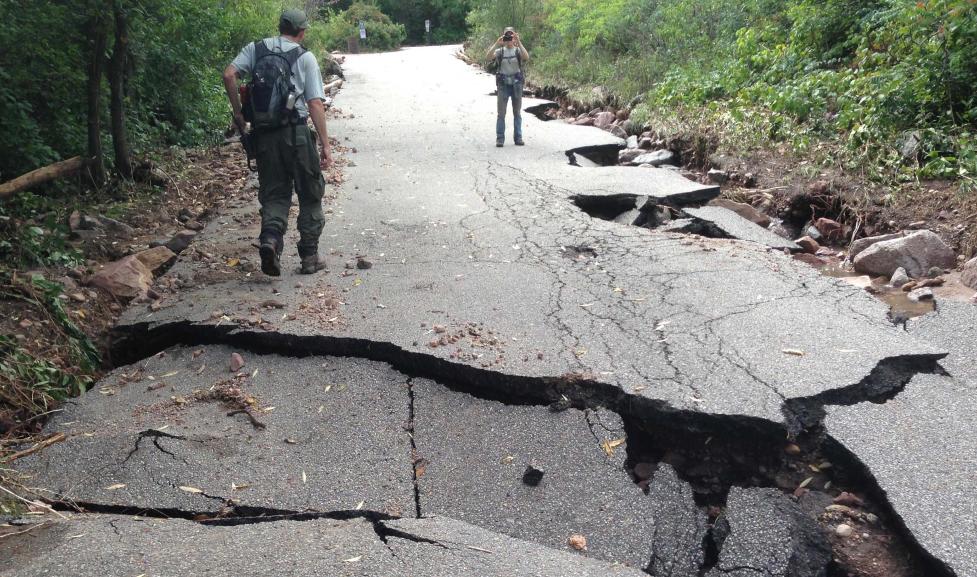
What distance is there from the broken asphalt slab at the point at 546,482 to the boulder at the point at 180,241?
3.40 meters

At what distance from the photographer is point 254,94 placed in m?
4.96

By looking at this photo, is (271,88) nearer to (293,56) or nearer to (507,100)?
(293,56)

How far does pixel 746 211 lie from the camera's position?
6.73 meters

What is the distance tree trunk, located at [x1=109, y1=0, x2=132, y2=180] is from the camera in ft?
21.5

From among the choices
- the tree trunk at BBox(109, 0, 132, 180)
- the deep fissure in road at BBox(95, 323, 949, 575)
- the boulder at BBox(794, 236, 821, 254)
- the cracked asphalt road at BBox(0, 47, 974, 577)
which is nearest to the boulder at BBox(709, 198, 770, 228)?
the boulder at BBox(794, 236, 821, 254)

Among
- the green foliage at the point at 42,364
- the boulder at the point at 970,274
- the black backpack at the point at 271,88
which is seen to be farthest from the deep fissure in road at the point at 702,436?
the black backpack at the point at 271,88

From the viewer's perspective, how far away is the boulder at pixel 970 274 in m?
4.74

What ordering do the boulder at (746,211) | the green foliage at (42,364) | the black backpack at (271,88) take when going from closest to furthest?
1. the green foliage at (42,364)
2. the black backpack at (271,88)
3. the boulder at (746,211)

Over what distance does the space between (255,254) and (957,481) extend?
4927mm

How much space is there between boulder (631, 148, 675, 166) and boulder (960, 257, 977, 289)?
4536mm

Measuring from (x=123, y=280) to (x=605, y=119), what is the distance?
8.84 metres

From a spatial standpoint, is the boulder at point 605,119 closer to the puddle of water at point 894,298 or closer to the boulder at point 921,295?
the puddle of water at point 894,298

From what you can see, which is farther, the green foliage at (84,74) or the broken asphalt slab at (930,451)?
the green foliage at (84,74)

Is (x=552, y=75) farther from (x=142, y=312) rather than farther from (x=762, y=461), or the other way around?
(x=762, y=461)
